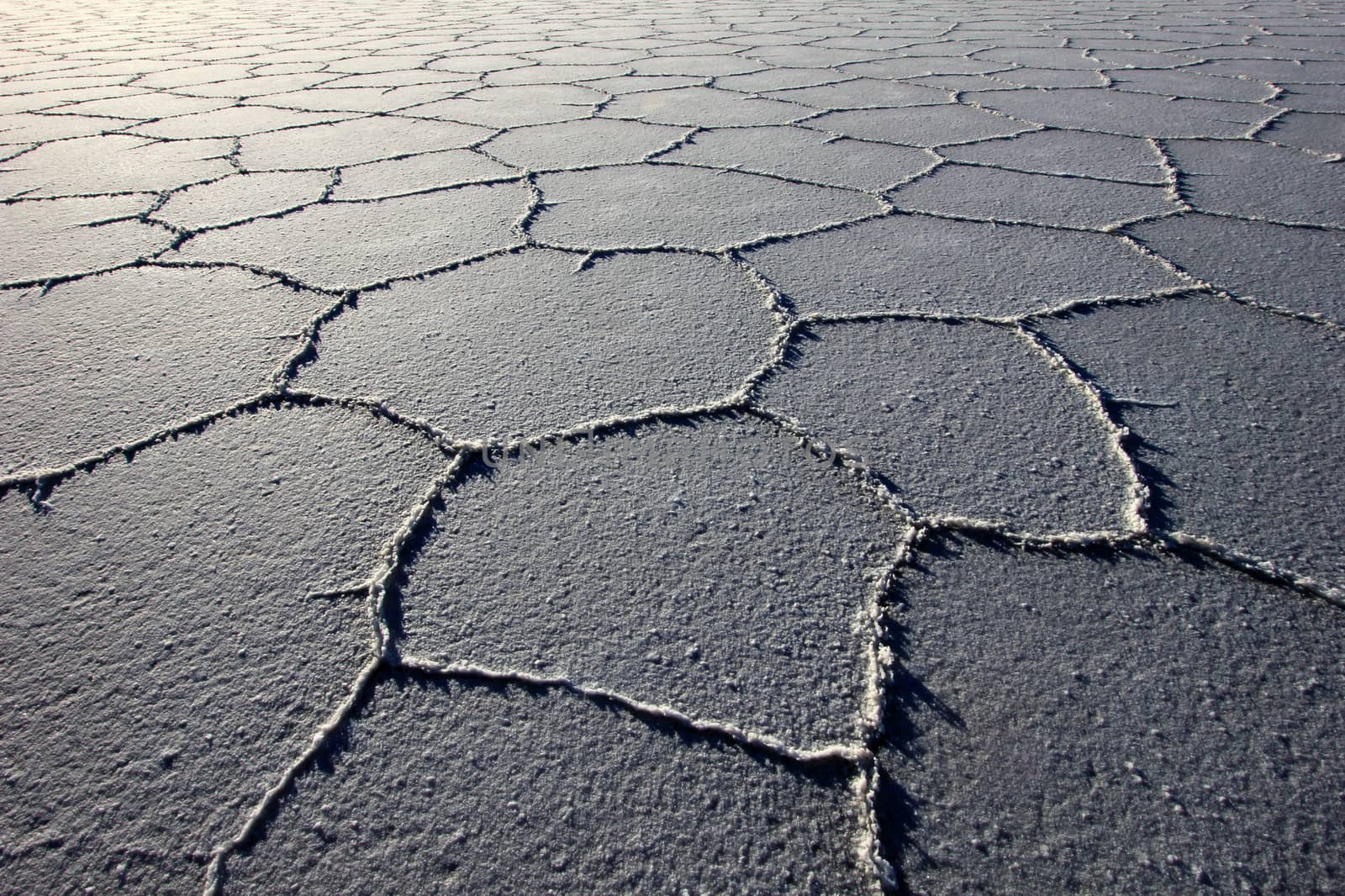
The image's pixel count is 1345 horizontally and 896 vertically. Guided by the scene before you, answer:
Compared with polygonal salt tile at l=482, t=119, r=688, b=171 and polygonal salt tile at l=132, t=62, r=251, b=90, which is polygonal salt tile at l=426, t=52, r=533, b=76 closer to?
polygonal salt tile at l=132, t=62, r=251, b=90

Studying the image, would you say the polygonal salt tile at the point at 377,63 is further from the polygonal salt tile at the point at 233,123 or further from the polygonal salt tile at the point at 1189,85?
the polygonal salt tile at the point at 1189,85

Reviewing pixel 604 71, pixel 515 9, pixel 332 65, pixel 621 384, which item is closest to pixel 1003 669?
pixel 621 384

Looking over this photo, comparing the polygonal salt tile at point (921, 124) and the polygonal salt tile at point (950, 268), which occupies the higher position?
the polygonal salt tile at point (921, 124)

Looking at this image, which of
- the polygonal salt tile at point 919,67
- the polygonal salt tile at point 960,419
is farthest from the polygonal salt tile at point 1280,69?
the polygonal salt tile at point 960,419

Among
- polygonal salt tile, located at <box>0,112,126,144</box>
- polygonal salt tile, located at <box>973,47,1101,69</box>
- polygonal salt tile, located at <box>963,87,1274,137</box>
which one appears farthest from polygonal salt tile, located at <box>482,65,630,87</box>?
polygonal salt tile, located at <box>973,47,1101,69</box>

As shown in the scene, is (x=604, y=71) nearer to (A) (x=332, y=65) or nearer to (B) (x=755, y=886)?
(A) (x=332, y=65)

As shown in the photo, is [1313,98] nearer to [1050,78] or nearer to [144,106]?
[1050,78]
